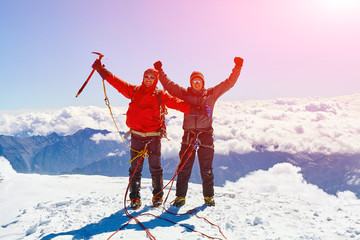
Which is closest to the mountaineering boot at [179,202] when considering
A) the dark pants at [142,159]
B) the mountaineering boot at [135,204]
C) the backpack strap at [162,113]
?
the dark pants at [142,159]

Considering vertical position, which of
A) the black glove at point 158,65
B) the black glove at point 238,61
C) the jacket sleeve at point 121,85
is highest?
the black glove at point 238,61

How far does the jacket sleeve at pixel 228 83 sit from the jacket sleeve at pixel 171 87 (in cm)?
103

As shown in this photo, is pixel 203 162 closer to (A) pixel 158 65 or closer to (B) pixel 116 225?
(B) pixel 116 225

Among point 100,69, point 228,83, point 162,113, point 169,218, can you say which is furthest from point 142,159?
point 228,83

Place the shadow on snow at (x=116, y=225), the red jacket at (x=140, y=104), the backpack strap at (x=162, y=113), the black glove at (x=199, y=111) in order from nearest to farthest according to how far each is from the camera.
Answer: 1. the shadow on snow at (x=116, y=225)
2. the red jacket at (x=140, y=104)
3. the backpack strap at (x=162, y=113)
4. the black glove at (x=199, y=111)

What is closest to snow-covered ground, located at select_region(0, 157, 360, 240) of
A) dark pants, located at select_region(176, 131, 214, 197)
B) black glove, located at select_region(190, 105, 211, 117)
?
dark pants, located at select_region(176, 131, 214, 197)

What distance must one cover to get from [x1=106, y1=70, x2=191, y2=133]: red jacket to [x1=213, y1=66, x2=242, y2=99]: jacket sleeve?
1.46m

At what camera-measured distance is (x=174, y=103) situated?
6.14 m

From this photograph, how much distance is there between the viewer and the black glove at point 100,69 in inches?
226

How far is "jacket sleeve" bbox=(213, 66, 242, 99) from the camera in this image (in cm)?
655

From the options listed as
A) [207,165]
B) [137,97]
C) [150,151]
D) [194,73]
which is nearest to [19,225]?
[150,151]

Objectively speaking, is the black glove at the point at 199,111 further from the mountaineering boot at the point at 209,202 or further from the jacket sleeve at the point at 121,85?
the mountaineering boot at the point at 209,202

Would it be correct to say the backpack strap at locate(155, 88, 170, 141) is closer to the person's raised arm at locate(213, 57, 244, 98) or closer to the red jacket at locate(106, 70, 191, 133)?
the red jacket at locate(106, 70, 191, 133)

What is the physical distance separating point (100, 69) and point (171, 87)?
2.07 metres
